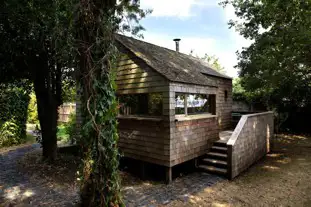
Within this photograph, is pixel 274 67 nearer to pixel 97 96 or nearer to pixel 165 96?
pixel 165 96

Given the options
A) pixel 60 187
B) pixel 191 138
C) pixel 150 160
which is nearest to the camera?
pixel 60 187

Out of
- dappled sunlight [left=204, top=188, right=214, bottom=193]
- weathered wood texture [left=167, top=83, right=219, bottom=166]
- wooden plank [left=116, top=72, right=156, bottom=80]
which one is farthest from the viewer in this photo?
wooden plank [left=116, top=72, right=156, bottom=80]

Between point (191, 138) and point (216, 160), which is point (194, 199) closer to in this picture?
point (191, 138)

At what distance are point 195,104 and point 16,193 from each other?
7049 millimetres

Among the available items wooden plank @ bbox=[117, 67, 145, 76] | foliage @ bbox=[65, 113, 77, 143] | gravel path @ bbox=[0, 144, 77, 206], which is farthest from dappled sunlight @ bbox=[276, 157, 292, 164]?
foliage @ bbox=[65, 113, 77, 143]

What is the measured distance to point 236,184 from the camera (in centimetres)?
559

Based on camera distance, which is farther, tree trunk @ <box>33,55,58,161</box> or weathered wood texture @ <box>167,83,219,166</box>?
tree trunk @ <box>33,55,58,161</box>

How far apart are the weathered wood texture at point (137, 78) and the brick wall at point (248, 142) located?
9.14ft

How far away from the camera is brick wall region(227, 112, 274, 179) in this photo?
19.7 feet

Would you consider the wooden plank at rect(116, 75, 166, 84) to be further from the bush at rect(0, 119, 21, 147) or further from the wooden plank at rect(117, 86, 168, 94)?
the bush at rect(0, 119, 21, 147)

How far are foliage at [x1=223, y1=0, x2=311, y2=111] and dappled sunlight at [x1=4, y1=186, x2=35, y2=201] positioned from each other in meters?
10.1

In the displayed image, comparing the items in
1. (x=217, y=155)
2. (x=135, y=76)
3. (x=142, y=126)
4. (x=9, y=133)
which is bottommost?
(x=217, y=155)

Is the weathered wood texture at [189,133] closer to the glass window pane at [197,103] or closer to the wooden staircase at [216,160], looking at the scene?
the wooden staircase at [216,160]

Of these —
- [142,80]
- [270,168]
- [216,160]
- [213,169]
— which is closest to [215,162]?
[216,160]
